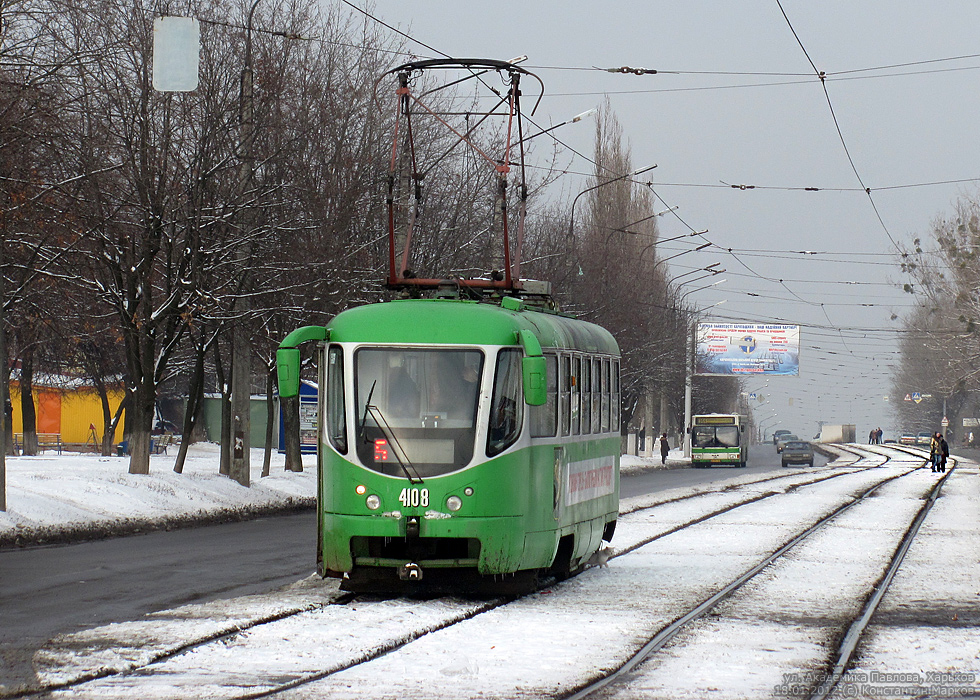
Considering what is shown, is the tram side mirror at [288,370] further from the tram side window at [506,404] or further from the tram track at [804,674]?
the tram track at [804,674]

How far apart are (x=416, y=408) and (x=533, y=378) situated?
1056 mm

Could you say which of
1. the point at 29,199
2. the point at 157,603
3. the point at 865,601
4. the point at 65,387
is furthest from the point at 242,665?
the point at 65,387

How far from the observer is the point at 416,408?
→ 12.7 metres

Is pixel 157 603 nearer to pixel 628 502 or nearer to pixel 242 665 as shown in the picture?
pixel 242 665

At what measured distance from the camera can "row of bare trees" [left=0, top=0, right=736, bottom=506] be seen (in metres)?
19.5

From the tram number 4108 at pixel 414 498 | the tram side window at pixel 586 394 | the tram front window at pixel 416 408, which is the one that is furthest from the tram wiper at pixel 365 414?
the tram side window at pixel 586 394

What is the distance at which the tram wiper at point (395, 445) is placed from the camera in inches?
490

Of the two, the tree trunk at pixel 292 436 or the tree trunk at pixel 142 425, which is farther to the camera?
the tree trunk at pixel 292 436

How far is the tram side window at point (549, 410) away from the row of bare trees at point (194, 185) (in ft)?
25.3

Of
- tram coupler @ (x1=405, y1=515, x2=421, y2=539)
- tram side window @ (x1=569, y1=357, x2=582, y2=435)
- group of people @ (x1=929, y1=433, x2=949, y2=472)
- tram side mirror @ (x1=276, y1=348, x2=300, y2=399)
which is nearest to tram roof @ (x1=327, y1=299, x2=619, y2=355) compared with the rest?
tram side mirror @ (x1=276, y1=348, x2=300, y2=399)

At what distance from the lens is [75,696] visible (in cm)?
794

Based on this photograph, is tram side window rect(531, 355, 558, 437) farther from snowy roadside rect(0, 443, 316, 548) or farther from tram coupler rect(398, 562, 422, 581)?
snowy roadside rect(0, 443, 316, 548)

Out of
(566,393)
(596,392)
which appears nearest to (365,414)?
(566,393)

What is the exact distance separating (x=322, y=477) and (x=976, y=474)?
4336cm
